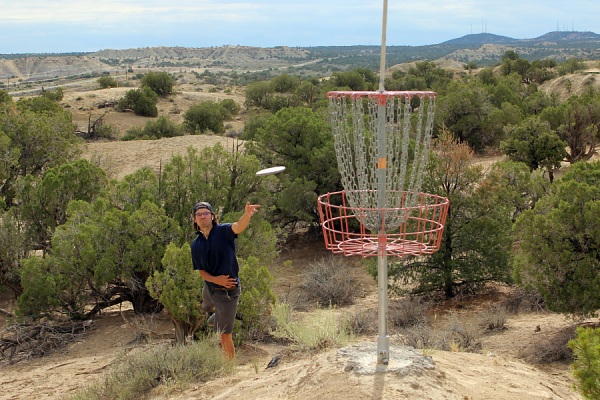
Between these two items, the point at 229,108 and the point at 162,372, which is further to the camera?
the point at 229,108

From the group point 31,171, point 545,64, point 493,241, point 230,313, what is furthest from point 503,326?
point 545,64

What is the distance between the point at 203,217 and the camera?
6.10m

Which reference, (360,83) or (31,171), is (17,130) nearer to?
(31,171)

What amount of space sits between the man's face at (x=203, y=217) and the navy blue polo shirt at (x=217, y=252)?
3.3 inches

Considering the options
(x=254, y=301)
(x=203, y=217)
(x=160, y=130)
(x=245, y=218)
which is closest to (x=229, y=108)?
(x=160, y=130)

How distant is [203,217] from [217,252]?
0.34 m

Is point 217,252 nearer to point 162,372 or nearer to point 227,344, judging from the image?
point 227,344

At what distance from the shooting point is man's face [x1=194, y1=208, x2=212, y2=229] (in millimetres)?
6098

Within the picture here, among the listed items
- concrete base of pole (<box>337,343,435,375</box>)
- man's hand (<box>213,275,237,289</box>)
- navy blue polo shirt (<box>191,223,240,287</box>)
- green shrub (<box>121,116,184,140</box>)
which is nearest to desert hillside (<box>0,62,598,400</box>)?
concrete base of pole (<box>337,343,435,375</box>)

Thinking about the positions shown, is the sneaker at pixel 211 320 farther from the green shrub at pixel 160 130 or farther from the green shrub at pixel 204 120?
the green shrub at pixel 204 120

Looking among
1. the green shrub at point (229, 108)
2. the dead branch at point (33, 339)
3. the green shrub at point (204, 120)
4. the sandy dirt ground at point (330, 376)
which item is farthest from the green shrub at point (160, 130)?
the sandy dirt ground at point (330, 376)

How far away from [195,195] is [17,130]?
6667mm

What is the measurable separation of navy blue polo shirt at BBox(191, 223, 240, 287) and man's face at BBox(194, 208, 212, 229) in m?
0.08

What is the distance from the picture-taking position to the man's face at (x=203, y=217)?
6.10 metres
